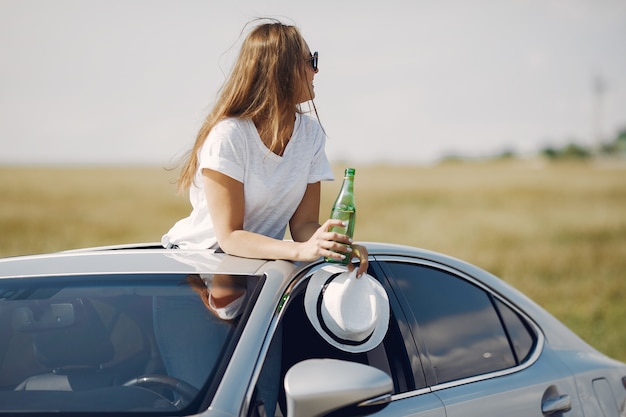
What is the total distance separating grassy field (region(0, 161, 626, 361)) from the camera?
16109mm

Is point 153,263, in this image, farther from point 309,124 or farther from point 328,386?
point 309,124

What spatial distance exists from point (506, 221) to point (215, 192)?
2612 cm

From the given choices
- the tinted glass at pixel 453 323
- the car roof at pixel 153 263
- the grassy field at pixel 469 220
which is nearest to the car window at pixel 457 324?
the tinted glass at pixel 453 323

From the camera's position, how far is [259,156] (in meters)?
3.47

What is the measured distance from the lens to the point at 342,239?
9.73ft

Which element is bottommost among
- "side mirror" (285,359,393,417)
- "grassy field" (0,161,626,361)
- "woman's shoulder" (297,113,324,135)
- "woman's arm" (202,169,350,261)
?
"grassy field" (0,161,626,361)

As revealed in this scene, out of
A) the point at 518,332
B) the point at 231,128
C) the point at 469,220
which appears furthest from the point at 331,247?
the point at 469,220

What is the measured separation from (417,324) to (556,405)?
744mm

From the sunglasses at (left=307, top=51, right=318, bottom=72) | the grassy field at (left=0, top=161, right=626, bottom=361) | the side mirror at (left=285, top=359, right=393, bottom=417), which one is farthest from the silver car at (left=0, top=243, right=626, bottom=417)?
the grassy field at (left=0, top=161, right=626, bottom=361)

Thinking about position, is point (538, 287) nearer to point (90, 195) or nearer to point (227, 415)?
point (227, 415)

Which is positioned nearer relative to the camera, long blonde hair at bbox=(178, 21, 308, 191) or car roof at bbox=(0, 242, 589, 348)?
car roof at bbox=(0, 242, 589, 348)

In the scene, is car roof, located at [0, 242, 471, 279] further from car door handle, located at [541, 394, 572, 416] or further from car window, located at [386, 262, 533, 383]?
car door handle, located at [541, 394, 572, 416]

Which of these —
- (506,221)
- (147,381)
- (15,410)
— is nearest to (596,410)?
(147,381)

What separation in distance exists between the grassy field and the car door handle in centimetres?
631
